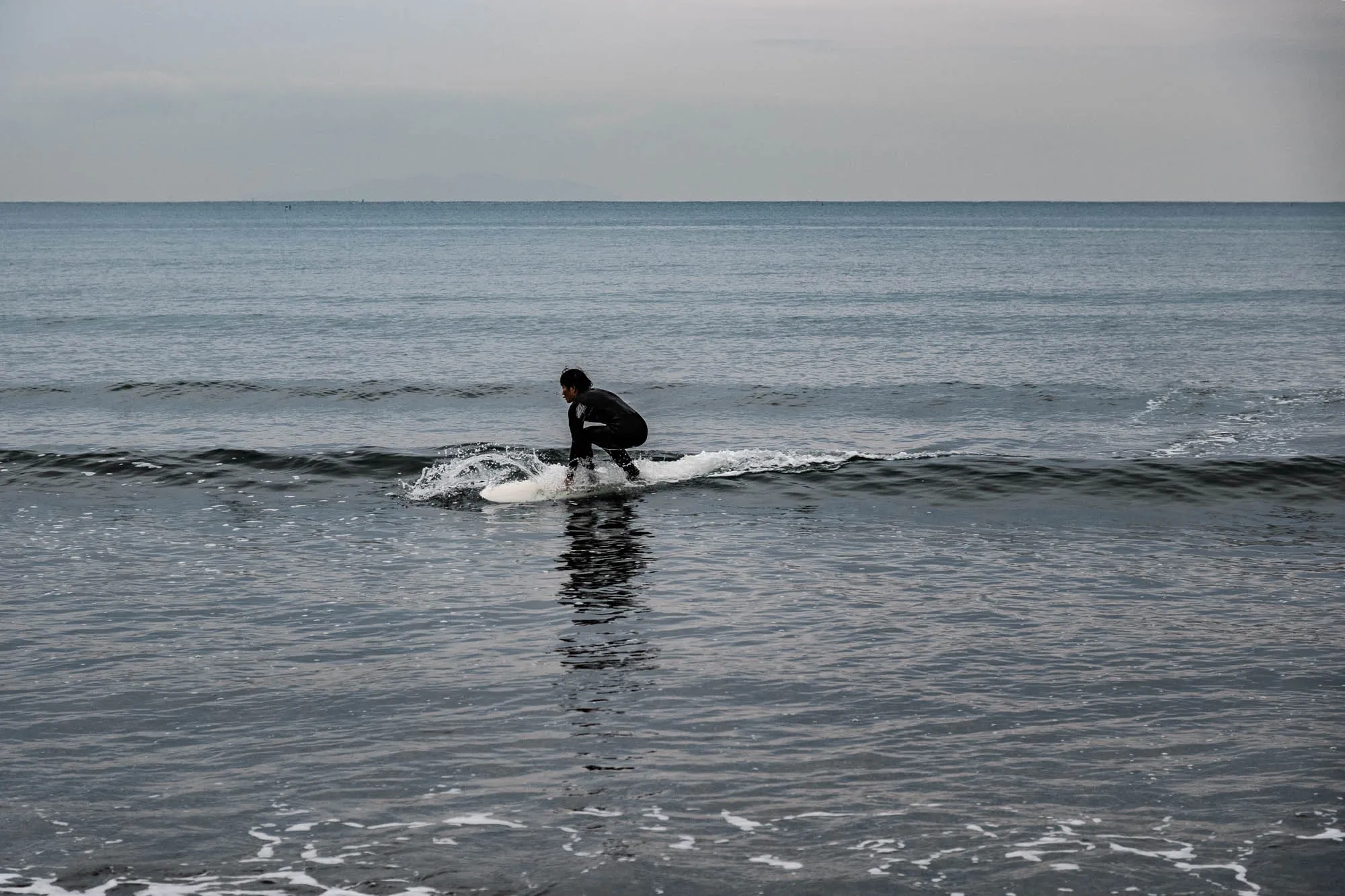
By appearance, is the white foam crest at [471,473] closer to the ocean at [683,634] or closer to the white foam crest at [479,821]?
the ocean at [683,634]

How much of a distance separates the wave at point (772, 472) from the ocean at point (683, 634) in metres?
0.10

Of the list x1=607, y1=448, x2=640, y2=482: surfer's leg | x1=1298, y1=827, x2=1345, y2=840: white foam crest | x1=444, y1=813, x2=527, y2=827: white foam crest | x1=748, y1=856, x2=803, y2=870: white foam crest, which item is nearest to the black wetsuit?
x1=607, y1=448, x2=640, y2=482: surfer's leg

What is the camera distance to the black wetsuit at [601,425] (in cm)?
1653

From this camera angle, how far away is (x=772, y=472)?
60.9 ft

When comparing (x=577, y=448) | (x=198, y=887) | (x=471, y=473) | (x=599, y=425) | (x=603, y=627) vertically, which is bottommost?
(x=198, y=887)

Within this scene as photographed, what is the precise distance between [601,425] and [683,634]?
632 centimetres

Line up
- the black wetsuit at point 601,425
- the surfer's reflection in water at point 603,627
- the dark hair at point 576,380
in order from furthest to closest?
1. the black wetsuit at point 601,425
2. the dark hair at point 576,380
3. the surfer's reflection in water at point 603,627

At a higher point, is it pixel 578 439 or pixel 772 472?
pixel 578 439

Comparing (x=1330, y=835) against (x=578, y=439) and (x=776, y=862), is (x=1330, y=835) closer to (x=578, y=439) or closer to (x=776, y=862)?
(x=776, y=862)

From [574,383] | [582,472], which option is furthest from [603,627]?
[582,472]

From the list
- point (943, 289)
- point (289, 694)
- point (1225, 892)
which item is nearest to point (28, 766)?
point (289, 694)

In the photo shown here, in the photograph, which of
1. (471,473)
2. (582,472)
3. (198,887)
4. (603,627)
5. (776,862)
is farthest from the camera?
(471,473)

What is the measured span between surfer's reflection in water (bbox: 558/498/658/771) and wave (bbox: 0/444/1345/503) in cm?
210

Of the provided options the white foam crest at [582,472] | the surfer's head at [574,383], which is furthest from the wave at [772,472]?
the surfer's head at [574,383]
